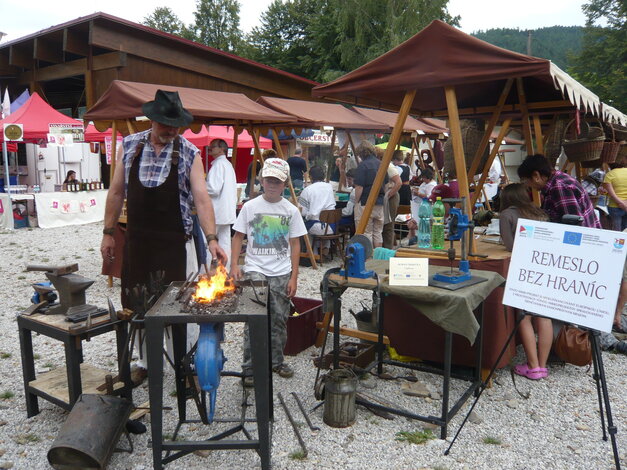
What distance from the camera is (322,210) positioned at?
304 inches

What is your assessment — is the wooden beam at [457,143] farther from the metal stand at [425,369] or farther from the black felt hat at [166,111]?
the black felt hat at [166,111]

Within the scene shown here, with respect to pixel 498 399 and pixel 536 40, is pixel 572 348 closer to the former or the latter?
pixel 498 399

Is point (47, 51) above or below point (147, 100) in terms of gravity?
above

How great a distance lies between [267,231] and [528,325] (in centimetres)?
218

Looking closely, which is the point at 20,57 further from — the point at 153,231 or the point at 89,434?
the point at 89,434

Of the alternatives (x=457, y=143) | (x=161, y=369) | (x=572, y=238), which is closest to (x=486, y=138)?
(x=457, y=143)

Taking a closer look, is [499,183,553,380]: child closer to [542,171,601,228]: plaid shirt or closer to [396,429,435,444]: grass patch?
[542,171,601,228]: plaid shirt

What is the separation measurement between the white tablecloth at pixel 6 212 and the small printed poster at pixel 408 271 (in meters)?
10.8

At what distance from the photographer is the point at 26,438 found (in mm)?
3137

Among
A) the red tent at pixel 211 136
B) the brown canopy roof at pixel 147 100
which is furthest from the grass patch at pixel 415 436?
the red tent at pixel 211 136

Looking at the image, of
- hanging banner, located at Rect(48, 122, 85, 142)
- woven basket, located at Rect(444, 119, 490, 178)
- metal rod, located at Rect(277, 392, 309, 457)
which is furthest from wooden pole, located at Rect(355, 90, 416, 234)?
hanging banner, located at Rect(48, 122, 85, 142)

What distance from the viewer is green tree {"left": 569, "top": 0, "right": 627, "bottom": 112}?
1046 inches

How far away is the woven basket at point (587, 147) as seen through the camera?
5.02 m

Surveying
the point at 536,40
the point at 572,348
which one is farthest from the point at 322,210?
the point at 536,40
